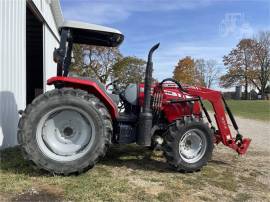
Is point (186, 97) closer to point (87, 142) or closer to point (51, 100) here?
→ point (87, 142)

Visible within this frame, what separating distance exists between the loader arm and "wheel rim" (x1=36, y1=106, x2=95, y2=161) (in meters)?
1.97

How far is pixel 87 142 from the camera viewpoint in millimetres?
5574

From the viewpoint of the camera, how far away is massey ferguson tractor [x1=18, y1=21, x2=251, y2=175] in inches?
210

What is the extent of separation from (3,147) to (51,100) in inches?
96.1

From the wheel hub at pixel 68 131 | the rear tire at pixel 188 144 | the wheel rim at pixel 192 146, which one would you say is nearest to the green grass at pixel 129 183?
the rear tire at pixel 188 144

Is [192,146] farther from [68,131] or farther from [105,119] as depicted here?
[68,131]

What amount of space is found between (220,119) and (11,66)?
14.1 feet

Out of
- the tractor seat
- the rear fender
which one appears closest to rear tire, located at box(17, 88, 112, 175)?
the rear fender

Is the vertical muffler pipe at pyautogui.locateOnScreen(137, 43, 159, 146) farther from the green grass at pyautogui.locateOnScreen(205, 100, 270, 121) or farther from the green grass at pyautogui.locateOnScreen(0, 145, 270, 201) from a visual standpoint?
the green grass at pyautogui.locateOnScreen(205, 100, 270, 121)

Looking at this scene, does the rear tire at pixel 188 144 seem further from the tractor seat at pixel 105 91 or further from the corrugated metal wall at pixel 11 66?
the corrugated metal wall at pixel 11 66

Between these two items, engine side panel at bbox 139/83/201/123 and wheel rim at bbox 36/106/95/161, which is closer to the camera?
wheel rim at bbox 36/106/95/161

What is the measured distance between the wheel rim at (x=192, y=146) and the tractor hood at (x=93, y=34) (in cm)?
197

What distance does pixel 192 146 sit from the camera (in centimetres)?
612

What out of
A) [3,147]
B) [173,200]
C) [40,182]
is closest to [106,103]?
[40,182]
